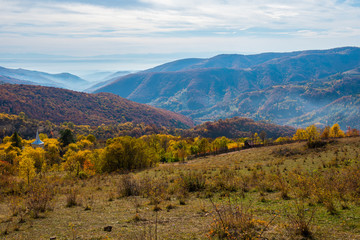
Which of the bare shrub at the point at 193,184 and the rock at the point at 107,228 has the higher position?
the rock at the point at 107,228

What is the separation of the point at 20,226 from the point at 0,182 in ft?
38.1

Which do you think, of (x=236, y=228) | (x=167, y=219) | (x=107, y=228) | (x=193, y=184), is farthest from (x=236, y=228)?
(x=193, y=184)

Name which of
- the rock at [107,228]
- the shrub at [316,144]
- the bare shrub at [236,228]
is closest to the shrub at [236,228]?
the bare shrub at [236,228]

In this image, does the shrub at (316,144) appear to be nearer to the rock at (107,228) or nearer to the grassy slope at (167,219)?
the grassy slope at (167,219)

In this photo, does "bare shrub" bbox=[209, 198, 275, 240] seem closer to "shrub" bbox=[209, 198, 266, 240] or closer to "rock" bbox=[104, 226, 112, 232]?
"shrub" bbox=[209, 198, 266, 240]

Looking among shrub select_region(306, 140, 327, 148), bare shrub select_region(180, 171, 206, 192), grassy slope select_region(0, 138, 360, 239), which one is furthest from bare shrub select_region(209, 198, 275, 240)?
shrub select_region(306, 140, 327, 148)

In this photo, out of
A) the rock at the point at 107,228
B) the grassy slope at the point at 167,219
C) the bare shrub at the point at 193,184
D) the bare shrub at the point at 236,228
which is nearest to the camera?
the bare shrub at the point at 236,228

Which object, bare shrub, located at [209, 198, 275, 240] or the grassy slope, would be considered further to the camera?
the grassy slope

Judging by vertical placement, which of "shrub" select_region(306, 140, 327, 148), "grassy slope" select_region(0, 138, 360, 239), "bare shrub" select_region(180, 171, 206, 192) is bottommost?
"shrub" select_region(306, 140, 327, 148)

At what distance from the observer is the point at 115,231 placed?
304 inches

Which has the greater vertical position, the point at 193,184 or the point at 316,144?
the point at 193,184

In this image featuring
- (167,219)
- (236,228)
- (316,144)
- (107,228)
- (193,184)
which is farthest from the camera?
(316,144)

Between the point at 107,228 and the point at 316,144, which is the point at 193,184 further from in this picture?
the point at 316,144

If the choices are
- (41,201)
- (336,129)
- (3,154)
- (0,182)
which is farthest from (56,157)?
(336,129)
